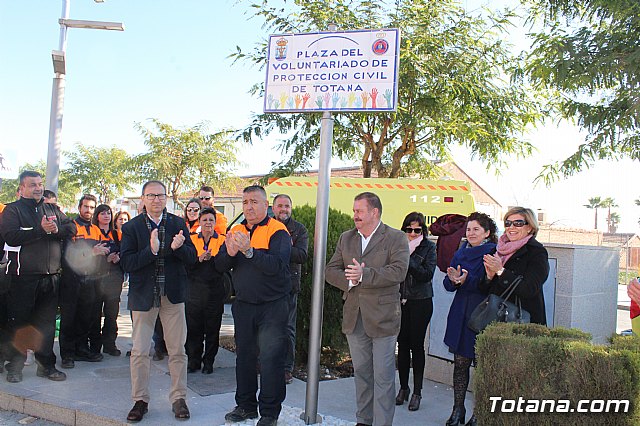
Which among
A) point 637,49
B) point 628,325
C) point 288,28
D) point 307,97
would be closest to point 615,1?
point 637,49

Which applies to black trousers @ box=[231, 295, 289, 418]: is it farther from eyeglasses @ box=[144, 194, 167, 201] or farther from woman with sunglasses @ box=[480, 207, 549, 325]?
woman with sunglasses @ box=[480, 207, 549, 325]

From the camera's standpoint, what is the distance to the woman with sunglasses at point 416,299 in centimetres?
550

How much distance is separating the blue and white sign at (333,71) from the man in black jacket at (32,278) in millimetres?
2865

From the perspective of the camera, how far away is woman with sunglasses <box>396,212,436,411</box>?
550 cm

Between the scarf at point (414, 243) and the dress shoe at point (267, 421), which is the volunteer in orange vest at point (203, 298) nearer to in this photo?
the dress shoe at point (267, 421)

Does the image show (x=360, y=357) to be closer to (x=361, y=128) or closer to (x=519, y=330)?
(x=519, y=330)

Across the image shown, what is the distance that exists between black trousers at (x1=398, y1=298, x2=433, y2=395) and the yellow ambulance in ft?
19.2

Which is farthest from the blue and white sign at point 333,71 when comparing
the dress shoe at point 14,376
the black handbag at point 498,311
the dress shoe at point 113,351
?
the dress shoe at point 113,351

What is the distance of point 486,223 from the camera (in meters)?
5.16

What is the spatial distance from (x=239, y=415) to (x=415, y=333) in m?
1.82

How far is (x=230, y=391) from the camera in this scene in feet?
19.3

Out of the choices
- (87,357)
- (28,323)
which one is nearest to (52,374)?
(28,323)

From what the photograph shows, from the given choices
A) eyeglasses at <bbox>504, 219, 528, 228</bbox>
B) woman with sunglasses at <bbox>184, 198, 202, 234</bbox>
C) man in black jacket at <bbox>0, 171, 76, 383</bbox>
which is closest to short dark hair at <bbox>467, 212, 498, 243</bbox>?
eyeglasses at <bbox>504, 219, 528, 228</bbox>

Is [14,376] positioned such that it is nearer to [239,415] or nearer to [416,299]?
[239,415]
